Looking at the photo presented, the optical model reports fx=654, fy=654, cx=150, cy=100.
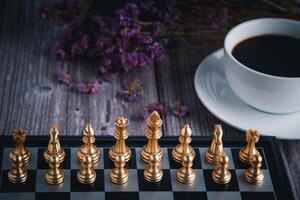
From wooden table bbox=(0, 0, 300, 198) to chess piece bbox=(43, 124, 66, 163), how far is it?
160mm

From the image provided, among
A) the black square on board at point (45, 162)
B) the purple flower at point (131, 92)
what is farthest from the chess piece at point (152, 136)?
the purple flower at point (131, 92)

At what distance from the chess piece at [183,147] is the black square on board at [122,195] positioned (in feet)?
0.35

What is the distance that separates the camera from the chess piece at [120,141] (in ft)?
3.31

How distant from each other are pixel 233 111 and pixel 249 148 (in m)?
0.15

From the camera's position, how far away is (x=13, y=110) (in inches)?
48.6

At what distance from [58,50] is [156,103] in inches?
9.7

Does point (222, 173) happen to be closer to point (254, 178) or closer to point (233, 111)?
point (254, 178)

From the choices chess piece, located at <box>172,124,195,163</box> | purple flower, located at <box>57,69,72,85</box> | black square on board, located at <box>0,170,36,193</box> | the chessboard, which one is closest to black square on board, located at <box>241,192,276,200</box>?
the chessboard

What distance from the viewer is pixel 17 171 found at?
0.98m

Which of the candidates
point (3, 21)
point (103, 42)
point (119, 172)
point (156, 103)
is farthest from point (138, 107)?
point (3, 21)

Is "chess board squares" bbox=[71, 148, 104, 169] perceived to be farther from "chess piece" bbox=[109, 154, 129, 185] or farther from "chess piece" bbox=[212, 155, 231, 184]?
"chess piece" bbox=[212, 155, 231, 184]

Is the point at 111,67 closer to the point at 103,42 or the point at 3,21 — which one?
the point at 103,42

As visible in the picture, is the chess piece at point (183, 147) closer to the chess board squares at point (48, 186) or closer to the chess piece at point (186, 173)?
the chess piece at point (186, 173)

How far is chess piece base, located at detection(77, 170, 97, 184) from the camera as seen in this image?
995 millimetres
